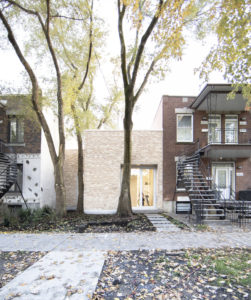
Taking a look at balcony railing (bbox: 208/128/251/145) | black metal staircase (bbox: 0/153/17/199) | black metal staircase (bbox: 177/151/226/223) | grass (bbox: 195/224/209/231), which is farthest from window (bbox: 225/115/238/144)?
black metal staircase (bbox: 0/153/17/199)

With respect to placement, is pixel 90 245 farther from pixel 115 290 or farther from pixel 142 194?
pixel 142 194

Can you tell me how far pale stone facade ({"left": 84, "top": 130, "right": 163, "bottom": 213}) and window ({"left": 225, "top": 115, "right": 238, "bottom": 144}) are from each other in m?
3.97

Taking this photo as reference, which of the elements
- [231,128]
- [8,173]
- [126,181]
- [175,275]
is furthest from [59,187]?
[231,128]

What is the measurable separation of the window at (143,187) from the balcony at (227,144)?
11.3 feet

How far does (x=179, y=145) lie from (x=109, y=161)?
13.8 feet

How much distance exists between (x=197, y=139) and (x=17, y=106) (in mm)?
10370

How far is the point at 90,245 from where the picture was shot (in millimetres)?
5867

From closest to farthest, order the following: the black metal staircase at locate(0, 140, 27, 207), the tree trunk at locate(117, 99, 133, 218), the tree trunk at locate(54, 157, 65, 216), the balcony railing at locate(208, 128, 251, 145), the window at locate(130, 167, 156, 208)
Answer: the tree trunk at locate(117, 99, 133, 218) → the tree trunk at locate(54, 157, 65, 216) → the black metal staircase at locate(0, 140, 27, 207) → the balcony railing at locate(208, 128, 251, 145) → the window at locate(130, 167, 156, 208)

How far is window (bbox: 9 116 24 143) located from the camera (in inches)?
534

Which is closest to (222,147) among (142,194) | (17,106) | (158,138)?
(158,138)

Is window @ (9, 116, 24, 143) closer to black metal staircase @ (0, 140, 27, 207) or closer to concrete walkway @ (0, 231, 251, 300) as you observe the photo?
black metal staircase @ (0, 140, 27, 207)

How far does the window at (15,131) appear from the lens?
13.6 meters

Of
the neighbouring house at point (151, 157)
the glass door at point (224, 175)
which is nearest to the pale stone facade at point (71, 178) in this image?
the neighbouring house at point (151, 157)

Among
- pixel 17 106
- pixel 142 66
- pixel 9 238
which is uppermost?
pixel 142 66
